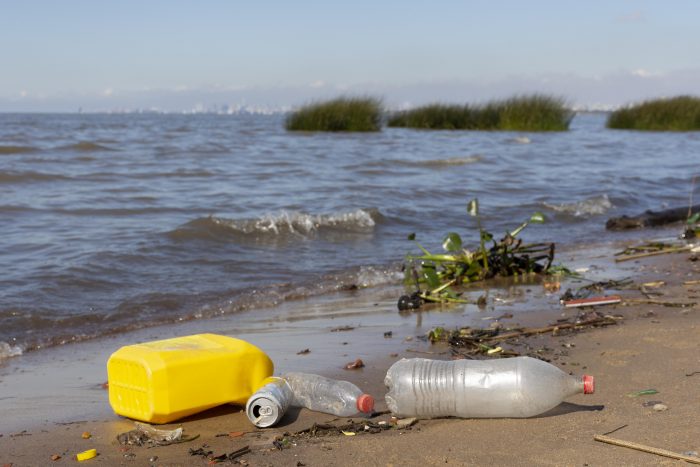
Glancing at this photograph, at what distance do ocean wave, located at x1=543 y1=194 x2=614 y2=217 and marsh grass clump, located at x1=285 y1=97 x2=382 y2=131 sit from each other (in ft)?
62.1

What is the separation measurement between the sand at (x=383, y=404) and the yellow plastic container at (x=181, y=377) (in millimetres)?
81

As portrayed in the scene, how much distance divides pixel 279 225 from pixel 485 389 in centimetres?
613

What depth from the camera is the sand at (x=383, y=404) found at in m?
2.60

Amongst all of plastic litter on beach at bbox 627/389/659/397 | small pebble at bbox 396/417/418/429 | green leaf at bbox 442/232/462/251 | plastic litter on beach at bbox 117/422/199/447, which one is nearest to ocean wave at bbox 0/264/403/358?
green leaf at bbox 442/232/462/251

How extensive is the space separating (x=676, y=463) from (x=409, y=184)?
10.7m

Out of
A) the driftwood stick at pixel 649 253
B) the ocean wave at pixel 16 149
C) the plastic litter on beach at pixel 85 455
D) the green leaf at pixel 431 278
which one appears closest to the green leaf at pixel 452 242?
the green leaf at pixel 431 278

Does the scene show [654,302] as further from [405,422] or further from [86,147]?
[86,147]

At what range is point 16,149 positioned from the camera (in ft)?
56.1

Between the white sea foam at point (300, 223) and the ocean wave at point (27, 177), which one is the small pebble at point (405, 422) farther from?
the ocean wave at point (27, 177)

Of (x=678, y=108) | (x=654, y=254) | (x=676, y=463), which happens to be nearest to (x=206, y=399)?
(x=676, y=463)

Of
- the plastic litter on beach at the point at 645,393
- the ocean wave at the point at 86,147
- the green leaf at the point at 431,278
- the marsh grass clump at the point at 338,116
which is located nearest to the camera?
the plastic litter on beach at the point at 645,393

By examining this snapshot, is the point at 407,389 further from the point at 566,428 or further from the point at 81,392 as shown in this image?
the point at 81,392

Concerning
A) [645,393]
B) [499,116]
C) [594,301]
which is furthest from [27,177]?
[499,116]

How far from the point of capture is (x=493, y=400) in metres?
2.87
